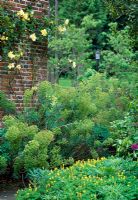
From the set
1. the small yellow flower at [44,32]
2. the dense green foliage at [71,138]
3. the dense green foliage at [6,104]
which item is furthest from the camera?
the small yellow flower at [44,32]

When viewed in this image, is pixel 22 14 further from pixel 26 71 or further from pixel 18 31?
pixel 26 71

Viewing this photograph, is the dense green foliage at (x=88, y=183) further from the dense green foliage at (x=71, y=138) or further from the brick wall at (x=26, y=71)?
the brick wall at (x=26, y=71)

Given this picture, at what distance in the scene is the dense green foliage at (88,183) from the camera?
15.7 ft

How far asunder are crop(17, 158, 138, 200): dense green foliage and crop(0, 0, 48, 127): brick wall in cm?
293

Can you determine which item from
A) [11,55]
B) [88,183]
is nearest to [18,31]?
[11,55]

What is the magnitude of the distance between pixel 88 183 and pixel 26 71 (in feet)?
13.5

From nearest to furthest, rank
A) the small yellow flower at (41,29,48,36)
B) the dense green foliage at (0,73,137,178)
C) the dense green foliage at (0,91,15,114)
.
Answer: the dense green foliage at (0,73,137,178)
the dense green foliage at (0,91,15,114)
the small yellow flower at (41,29,48,36)

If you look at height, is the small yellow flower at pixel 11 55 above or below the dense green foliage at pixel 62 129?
above

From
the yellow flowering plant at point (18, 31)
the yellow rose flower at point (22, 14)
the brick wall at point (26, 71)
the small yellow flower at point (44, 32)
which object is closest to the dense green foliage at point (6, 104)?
the brick wall at point (26, 71)

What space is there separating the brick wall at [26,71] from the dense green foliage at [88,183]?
2927 millimetres

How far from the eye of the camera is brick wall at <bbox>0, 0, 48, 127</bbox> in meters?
8.34

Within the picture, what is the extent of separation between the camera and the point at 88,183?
4.94 meters

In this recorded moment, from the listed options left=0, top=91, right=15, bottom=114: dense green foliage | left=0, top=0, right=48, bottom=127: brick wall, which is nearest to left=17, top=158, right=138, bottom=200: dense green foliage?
left=0, top=91, right=15, bottom=114: dense green foliage

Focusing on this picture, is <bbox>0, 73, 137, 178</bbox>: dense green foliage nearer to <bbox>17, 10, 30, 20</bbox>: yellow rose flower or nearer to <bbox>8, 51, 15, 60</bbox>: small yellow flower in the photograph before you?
<bbox>8, 51, 15, 60</bbox>: small yellow flower
